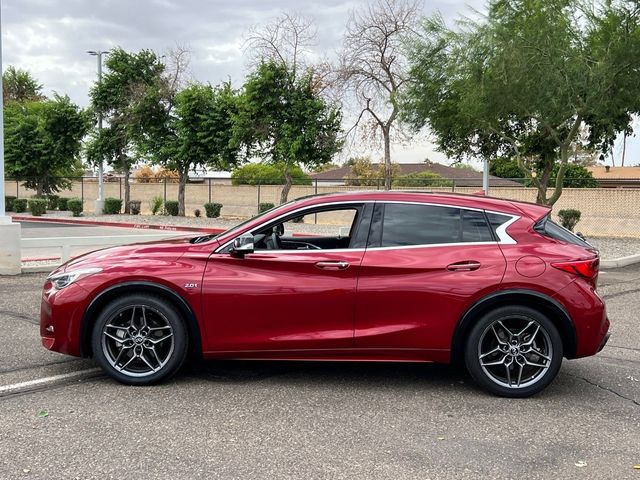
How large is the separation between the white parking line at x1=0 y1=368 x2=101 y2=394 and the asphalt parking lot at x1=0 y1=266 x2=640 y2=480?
0.02 metres

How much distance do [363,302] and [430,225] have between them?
868 millimetres

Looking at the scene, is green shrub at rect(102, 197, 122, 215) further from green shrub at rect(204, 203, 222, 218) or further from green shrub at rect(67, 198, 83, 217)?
green shrub at rect(204, 203, 222, 218)

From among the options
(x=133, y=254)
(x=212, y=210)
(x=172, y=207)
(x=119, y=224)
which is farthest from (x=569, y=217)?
(x=133, y=254)

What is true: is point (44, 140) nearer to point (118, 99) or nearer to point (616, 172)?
point (118, 99)

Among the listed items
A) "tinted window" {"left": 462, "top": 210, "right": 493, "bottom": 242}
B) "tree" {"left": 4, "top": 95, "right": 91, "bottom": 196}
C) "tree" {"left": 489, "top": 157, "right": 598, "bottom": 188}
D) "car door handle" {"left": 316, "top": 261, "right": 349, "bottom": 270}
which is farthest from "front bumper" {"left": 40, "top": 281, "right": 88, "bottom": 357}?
"tree" {"left": 4, "top": 95, "right": 91, "bottom": 196}

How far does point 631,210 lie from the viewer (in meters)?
24.1

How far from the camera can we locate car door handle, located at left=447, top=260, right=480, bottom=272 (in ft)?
16.8

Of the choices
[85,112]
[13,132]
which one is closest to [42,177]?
[13,132]

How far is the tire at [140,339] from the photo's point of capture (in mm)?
5195

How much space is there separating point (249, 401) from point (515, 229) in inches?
100

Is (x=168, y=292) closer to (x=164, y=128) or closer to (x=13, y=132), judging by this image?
(x=164, y=128)

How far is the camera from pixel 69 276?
5297 mm

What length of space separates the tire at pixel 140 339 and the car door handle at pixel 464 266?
222 centimetres

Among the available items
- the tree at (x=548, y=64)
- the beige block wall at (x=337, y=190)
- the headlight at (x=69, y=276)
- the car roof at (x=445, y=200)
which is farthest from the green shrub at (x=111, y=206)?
the car roof at (x=445, y=200)
